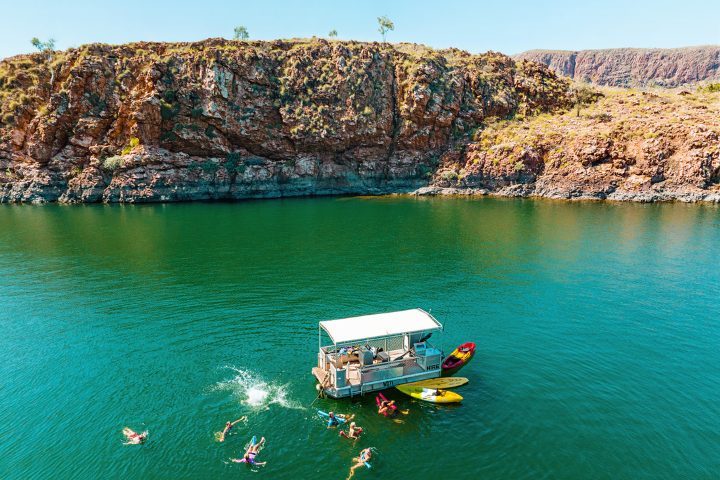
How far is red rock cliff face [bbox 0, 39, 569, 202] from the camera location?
5192 inches

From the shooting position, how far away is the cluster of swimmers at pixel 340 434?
25188 millimetres

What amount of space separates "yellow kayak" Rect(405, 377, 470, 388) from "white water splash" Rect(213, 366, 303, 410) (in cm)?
862

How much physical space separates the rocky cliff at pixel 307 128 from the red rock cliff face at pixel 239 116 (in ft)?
1.37

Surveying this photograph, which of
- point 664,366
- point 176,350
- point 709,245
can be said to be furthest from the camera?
point 709,245

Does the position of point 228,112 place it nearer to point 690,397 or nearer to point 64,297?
point 64,297

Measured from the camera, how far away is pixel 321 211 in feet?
372

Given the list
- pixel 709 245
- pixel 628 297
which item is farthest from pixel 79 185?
pixel 709 245

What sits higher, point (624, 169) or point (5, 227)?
point (624, 169)

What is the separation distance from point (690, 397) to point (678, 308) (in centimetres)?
1802

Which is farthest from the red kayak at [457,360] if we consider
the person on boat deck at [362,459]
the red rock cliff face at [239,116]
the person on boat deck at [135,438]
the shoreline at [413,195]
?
the red rock cliff face at [239,116]

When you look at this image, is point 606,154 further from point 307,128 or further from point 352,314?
point 352,314

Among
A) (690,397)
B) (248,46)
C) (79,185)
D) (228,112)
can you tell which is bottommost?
(690,397)

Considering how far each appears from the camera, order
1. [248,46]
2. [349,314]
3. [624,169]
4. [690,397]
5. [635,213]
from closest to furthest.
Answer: [690,397] → [349,314] → [635,213] → [624,169] → [248,46]

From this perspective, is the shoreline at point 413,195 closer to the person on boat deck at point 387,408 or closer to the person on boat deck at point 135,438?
the person on boat deck at point 387,408
